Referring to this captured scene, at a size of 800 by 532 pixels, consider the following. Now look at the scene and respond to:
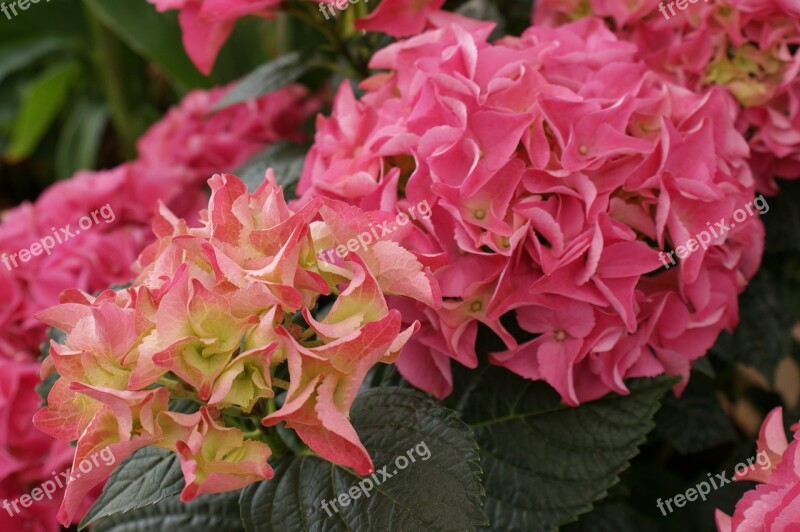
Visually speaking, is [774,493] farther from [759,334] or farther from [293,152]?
[293,152]

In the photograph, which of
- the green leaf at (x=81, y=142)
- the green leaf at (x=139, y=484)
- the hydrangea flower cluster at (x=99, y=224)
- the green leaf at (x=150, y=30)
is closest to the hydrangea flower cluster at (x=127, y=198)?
the hydrangea flower cluster at (x=99, y=224)

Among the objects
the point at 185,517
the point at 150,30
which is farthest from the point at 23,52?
the point at 185,517

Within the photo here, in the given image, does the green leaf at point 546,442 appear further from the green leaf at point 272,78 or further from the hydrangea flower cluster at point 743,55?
the green leaf at point 272,78

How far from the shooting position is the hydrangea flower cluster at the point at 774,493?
38cm

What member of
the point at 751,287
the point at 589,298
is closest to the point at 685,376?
the point at 589,298

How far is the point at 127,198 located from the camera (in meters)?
0.82

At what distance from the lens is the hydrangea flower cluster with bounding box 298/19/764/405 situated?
0.49 metres

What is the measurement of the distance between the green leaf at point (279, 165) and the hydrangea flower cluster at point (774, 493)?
0.39 metres

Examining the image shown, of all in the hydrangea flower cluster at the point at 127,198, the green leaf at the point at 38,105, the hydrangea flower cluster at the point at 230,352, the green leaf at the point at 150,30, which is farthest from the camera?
the green leaf at the point at 38,105

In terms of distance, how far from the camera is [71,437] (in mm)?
417

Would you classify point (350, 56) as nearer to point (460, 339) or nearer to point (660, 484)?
point (460, 339)
